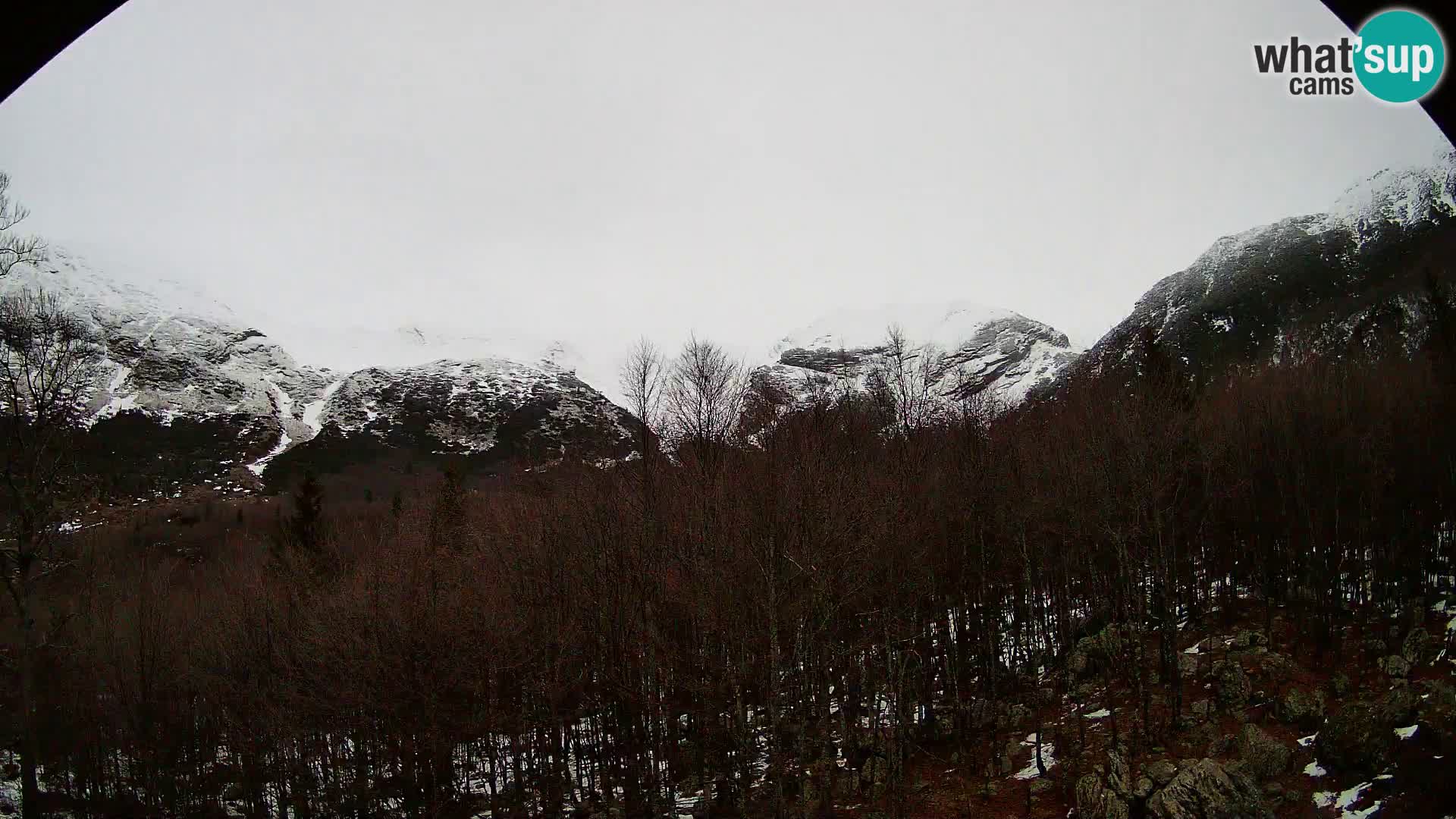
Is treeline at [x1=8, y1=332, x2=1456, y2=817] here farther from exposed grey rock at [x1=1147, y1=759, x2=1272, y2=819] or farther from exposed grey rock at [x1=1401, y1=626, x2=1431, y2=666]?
exposed grey rock at [x1=1147, y1=759, x2=1272, y2=819]

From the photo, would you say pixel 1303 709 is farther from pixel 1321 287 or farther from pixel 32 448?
pixel 1321 287

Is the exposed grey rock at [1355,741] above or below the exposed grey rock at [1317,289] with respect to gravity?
below

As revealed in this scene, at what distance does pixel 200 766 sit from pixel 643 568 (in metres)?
19.5

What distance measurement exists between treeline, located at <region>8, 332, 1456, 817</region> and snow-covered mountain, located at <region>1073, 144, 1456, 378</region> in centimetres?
982

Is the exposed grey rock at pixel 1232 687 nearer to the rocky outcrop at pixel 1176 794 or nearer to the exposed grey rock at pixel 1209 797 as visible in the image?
the rocky outcrop at pixel 1176 794

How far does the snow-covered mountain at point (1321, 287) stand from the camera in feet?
159

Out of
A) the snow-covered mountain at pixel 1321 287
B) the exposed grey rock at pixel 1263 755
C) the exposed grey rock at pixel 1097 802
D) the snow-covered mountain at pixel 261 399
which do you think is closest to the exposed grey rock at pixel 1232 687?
the exposed grey rock at pixel 1263 755

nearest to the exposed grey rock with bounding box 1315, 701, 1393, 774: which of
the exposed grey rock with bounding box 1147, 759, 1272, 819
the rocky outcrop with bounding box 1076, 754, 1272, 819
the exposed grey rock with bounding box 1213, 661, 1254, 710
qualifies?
the rocky outcrop with bounding box 1076, 754, 1272, 819

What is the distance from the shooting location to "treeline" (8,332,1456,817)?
1959cm

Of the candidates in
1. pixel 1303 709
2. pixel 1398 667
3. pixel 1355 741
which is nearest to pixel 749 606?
pixel 1355 741

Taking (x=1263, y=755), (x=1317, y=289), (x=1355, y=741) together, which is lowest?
(x=1263, y=755)

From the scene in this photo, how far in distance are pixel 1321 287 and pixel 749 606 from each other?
258 ft

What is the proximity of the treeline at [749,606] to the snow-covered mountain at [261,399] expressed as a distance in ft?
212

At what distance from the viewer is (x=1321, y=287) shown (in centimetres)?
6912
